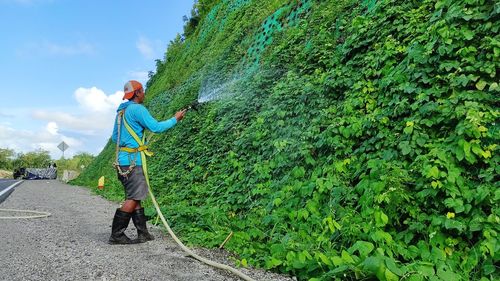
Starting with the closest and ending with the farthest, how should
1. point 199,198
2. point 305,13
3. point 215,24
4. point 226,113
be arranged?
point 199,198, point 226,113, point 305,13, point 215,24

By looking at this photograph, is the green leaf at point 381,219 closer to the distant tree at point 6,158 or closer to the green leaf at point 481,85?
the green leaf at point 481,85

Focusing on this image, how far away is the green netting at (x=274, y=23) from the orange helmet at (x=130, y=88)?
596cm

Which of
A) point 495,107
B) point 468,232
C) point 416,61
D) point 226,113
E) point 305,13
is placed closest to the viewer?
point 468,232

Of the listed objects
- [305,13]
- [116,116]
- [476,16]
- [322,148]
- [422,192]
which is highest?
[305,13]

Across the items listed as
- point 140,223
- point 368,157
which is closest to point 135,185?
point 140,223

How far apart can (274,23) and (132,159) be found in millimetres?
7654

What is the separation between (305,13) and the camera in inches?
385

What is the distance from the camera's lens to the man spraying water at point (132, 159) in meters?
4.89

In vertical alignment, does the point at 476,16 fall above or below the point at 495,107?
above

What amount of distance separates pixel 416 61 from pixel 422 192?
71.2 inches

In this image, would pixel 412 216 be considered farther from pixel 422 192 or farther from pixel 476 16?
pixel 476 16

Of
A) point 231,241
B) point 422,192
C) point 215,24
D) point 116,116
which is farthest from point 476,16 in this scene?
point 215,24

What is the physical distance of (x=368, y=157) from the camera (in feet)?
15.6

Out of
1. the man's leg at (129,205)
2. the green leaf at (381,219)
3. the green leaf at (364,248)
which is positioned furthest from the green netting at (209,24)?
the green leaf at (364,248)
